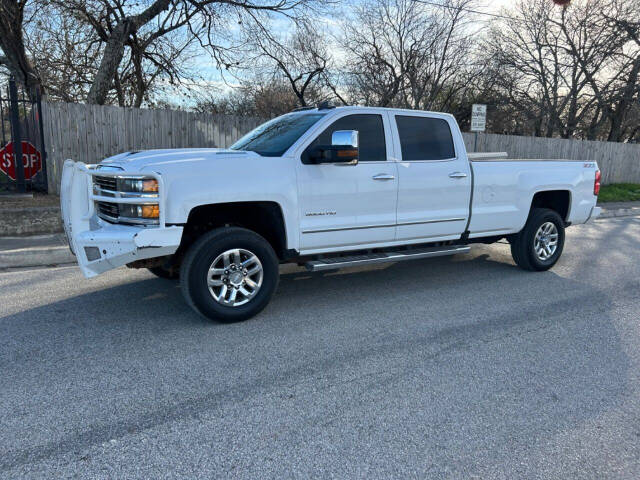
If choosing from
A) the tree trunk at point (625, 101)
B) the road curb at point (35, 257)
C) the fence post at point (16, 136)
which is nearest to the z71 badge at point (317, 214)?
the road curb at point (35, 257)

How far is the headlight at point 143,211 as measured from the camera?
4.13 metres

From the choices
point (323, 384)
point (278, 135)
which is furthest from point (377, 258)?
point (323, 384)

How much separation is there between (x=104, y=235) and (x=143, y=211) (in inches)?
15.1

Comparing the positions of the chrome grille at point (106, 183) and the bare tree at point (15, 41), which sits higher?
the bare tree at point (15, 41)

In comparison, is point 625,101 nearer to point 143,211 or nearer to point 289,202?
point 289,202

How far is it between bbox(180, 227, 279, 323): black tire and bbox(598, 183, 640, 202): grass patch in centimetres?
Answer: 1566

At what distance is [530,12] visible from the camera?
982 inches

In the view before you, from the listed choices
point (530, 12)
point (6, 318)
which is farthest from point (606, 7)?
point (6, 318)

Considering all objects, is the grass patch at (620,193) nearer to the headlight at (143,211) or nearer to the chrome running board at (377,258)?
the chrome running board at (377,258)

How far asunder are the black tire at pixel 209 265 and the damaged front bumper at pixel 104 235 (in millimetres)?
251

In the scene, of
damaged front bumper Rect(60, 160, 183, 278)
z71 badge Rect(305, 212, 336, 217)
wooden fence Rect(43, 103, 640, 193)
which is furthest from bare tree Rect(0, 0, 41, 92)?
z71 badge Rect(305, 212, 336, 217)

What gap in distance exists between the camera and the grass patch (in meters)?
17.2

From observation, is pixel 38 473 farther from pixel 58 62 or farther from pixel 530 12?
pixel 530 12

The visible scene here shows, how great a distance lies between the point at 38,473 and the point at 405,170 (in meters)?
4.30
